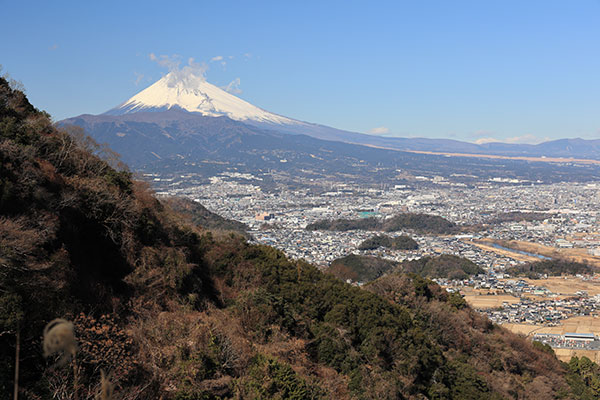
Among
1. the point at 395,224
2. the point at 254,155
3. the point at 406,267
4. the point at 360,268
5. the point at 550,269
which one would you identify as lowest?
the point at 395,224

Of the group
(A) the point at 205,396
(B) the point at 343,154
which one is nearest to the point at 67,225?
(A) the point at 205,396

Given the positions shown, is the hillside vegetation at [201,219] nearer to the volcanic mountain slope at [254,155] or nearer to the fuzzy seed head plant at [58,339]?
the fuzzy seed head plant at [58,339]

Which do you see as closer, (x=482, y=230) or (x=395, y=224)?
(x=482, y=230)

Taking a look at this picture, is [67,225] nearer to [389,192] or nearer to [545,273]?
[545,273]

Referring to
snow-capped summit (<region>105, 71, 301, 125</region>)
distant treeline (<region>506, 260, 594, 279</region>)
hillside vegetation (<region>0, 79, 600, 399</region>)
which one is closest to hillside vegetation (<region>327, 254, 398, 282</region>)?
distant treeline (<region>506, 260, 594, 279</region>)

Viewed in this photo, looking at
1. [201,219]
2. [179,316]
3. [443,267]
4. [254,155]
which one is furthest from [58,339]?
[254,155]

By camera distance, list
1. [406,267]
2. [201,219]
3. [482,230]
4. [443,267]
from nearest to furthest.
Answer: [406,267], [443,267], [201,219], [482,230]

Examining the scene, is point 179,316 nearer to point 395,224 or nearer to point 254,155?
point 395,224

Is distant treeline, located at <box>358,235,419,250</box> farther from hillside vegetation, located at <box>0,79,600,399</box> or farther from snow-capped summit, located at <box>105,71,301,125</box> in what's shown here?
snow-capped summit, located at <box>105,71,301,125</box>
